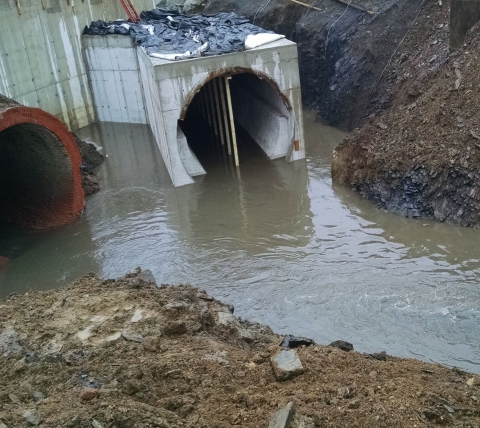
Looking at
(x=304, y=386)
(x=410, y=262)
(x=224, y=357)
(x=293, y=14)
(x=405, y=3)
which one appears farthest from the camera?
(x=293, y=14)

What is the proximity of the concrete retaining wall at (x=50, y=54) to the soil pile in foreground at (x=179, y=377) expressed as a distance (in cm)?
1073

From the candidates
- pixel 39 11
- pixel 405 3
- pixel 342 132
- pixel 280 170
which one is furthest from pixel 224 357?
pixel 39 11

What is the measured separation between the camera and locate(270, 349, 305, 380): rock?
5078 mm

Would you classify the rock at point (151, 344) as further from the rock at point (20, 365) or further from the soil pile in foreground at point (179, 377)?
the rock at point (20, 365)

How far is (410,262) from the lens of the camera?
9.35 m

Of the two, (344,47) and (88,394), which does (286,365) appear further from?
(344,47)

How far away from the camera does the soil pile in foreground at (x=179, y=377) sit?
175 inches

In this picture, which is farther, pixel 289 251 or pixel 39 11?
pixel 39 11

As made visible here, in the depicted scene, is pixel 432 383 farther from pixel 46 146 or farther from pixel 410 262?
pixel 46 146

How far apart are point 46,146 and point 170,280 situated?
13.2ft

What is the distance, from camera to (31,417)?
448cm

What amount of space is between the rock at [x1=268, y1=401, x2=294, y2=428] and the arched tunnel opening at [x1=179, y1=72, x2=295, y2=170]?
10027 millimetres

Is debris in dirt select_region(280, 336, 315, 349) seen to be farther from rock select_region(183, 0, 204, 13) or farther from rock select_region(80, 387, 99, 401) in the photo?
rock select_region(183, 0, 204, 13)

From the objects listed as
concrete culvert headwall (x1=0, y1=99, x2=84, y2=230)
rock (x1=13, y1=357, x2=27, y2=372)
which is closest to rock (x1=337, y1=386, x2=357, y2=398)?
rock (x1=13, y1=357, x2=27, y2=372)
